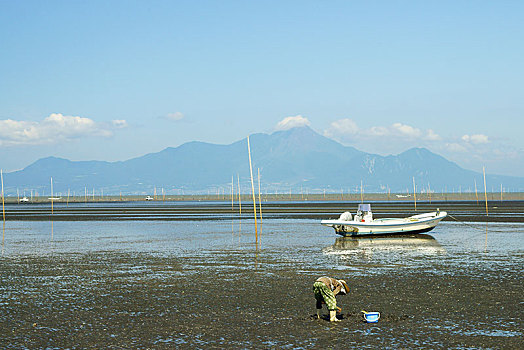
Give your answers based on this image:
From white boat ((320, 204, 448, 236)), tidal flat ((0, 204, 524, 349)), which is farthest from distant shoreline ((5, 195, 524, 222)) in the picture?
tidal flat ((0, 204, 524, 349))

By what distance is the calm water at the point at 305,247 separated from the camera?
2909 cm

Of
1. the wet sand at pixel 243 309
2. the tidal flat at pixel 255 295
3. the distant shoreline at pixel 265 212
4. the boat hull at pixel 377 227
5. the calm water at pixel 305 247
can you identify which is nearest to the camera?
the wet sand at pixel 243 309

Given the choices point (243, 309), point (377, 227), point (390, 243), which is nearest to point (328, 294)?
point (243, 309)

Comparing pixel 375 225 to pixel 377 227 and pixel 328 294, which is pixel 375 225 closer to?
pixel 377 227

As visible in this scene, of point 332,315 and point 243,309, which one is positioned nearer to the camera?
point 332,315

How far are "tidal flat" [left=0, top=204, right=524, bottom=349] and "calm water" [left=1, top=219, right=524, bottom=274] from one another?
0.12 metres

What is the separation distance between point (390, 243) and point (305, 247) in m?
6.88

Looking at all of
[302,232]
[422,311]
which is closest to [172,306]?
[422,311]

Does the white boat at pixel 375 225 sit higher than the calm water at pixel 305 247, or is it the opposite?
the white boat at pixel 375 225

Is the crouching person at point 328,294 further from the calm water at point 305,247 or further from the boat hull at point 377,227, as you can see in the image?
the boat hull at point 377,227

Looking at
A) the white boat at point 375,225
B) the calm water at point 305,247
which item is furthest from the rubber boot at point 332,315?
the white boat at point 375,225

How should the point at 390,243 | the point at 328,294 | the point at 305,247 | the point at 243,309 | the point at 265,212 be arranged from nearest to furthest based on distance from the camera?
the point at 328,294 < the point at 243,309 < the point at 305,247 < the point at 390,243 < the point at 265,212

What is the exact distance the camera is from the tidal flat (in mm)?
14914

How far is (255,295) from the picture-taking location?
20.6 meters
